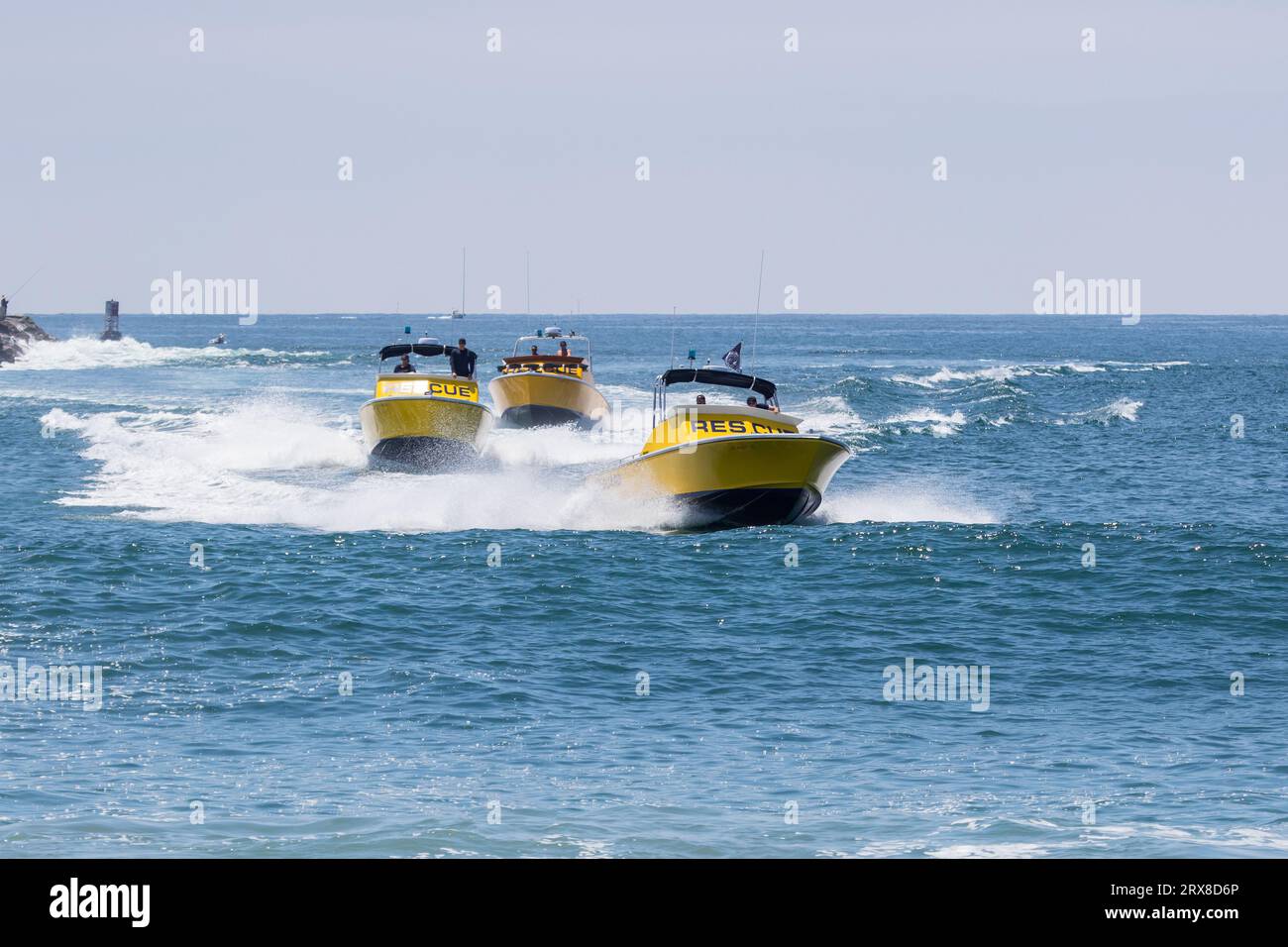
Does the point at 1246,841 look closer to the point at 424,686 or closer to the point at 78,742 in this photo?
the point at 424,686

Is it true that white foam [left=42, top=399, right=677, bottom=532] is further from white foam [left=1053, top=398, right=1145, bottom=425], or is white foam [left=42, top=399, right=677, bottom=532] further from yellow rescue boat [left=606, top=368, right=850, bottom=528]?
white foam [left=1053, top=398, right=1145, bottom=425]

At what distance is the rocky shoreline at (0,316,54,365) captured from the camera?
93.2m

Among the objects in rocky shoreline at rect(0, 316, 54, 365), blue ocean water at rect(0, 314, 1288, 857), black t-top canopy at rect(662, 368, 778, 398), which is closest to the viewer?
blue ocean water at rect(0, 314, 1288, 857)

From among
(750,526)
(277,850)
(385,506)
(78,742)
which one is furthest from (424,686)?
(385,506)

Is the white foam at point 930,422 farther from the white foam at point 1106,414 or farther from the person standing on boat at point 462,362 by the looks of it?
the person standing on boat at point 462,362

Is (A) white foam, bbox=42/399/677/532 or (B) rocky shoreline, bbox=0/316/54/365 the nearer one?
(A) white foam, bbox=42/399/677/532

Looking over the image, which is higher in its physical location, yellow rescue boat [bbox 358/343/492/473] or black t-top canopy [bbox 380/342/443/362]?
black t-top canopy [bbox 380/342/443/362]

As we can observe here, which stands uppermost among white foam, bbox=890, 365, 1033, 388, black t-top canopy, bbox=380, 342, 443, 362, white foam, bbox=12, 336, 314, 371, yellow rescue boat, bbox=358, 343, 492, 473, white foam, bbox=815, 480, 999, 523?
white foam, bbox=12, 336, 314, 371

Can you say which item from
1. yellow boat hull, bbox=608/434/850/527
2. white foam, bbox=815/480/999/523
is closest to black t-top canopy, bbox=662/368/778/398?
yellow boat hull, bbox=608/434/850/527

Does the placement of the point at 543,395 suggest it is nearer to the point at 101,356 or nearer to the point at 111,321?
the point at 101,356

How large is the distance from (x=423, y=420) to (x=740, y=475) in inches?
499

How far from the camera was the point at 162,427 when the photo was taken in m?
47.4
